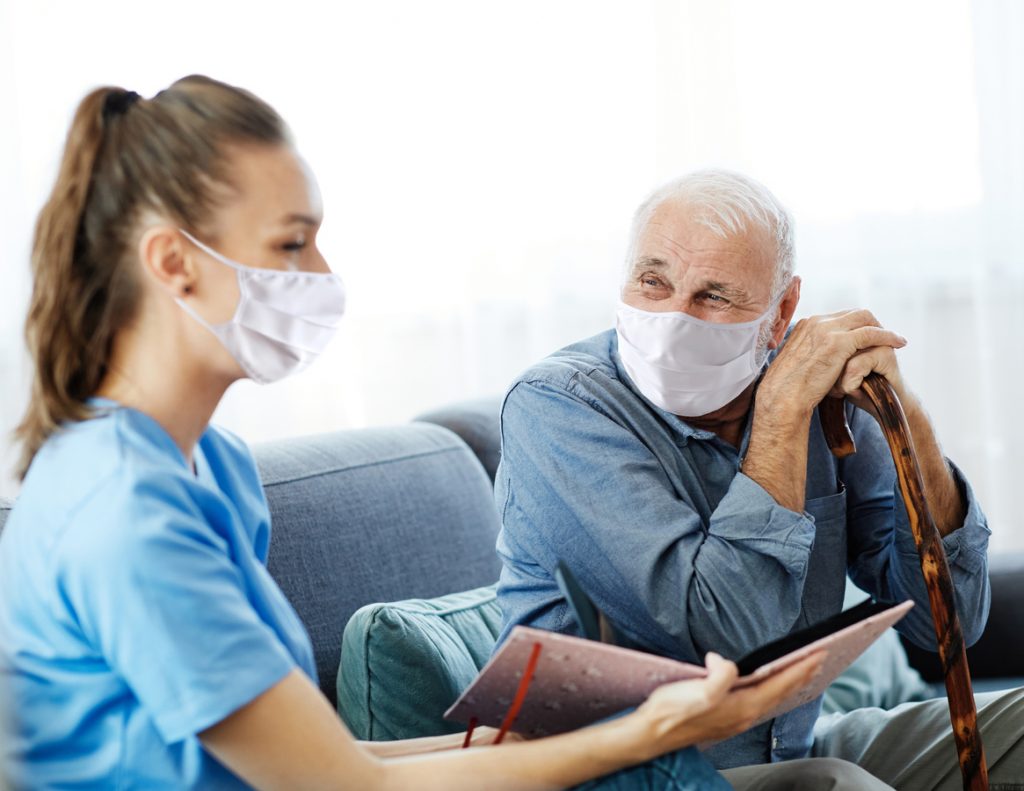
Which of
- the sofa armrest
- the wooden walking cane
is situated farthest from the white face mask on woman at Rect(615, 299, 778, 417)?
the sofa armrest

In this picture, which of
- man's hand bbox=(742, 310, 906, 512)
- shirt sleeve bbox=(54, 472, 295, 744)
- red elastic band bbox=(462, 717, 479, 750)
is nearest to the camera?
shirt sleeve bbox=(54, 472, 295, 744)

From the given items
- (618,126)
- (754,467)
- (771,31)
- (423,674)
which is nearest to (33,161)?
(618,126)

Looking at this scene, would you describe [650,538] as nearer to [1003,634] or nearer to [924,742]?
[924,742]

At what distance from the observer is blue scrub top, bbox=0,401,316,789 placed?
857 mm

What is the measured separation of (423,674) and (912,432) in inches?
27.3

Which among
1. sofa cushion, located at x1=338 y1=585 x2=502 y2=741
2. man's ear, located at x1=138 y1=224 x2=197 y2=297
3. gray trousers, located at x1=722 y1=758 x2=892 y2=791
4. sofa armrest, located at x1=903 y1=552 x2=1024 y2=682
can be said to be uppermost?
man's ear, located at x1=138 y1=224 x2=197 y2=297

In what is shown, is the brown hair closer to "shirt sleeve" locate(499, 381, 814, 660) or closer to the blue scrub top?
the blue scrub top

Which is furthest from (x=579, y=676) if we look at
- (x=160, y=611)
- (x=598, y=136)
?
(x=598, y=136)

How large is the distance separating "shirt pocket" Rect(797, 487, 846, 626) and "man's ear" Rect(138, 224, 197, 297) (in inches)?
34.9

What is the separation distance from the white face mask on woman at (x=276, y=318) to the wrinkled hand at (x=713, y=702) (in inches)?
17.2

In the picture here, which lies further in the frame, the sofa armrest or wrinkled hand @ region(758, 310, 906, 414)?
the sofa armrest

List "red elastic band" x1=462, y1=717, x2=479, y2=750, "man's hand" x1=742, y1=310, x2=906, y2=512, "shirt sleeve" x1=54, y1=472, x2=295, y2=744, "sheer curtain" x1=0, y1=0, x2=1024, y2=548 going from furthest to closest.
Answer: "sheer curtain" x1=0, y1=0, x2=1024, y2=548 < "man's hand" x1=742, y1=310, x2=906, y2=512 < "red elastic band" x1=462, y1=717, x2=479, y2=750 < "shirt sleeve" x1=54, y1=472, x2=295, y2=744

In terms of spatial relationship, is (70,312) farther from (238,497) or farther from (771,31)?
(771,31)

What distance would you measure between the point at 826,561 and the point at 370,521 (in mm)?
628
